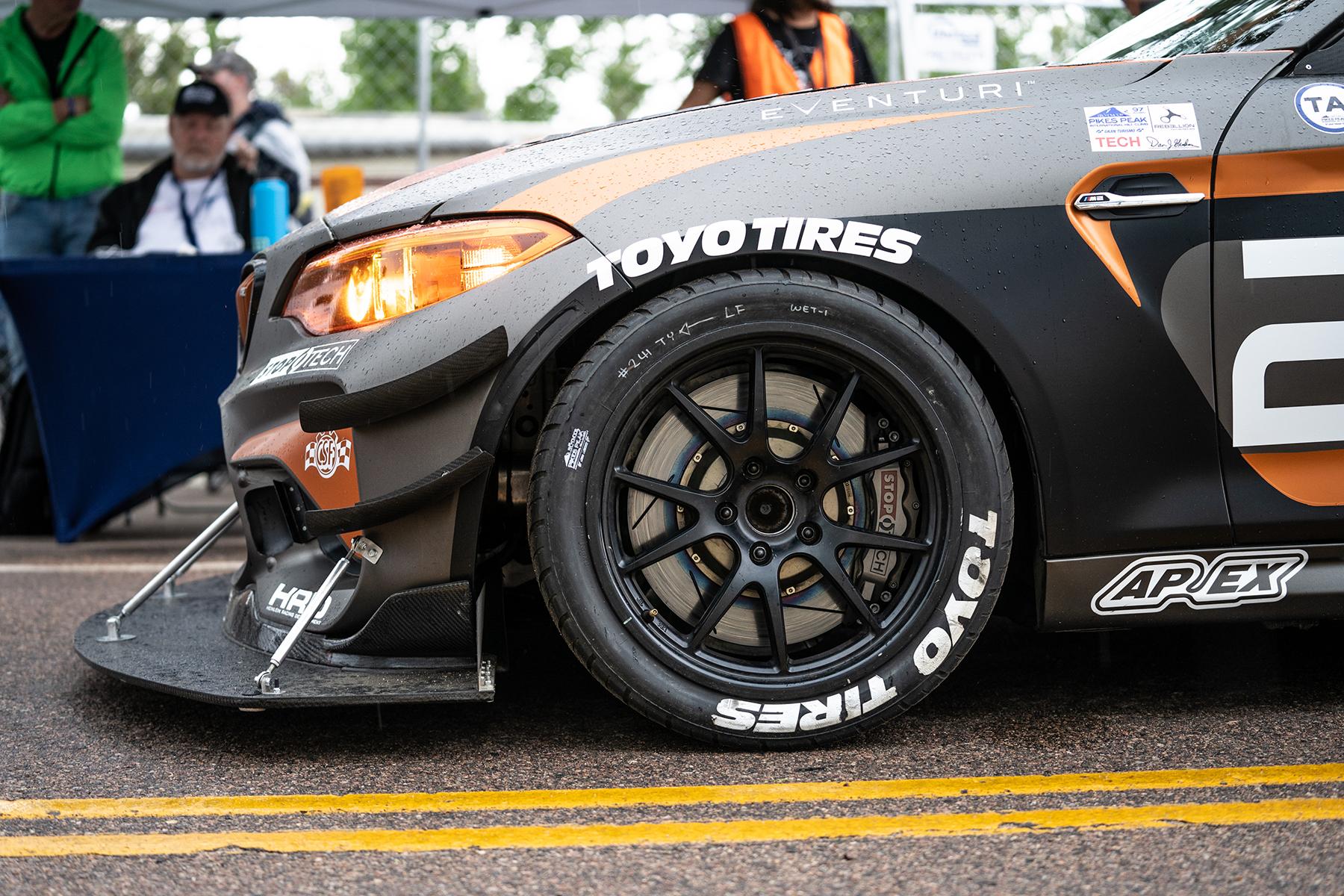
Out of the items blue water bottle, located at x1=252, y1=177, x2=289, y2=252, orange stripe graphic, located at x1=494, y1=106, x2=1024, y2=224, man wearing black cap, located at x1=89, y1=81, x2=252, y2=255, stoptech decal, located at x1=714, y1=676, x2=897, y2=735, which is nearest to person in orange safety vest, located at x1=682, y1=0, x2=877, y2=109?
blue water bottle, located at x1=252, y1=177, x2=289, y2=252

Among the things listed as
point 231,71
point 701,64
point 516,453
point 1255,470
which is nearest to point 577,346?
point 516,453

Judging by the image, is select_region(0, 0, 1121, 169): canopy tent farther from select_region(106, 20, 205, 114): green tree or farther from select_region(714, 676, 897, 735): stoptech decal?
select_region(106, 20, 205, 114): green tree

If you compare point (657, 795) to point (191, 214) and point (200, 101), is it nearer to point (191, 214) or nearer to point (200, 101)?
point (191, 214)

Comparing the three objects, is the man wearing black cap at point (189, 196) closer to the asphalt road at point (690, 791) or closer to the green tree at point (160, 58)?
the asphalt road at point (690, 791)

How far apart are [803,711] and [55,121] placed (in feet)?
16.6

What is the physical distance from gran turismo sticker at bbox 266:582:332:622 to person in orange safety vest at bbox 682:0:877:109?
237 cm

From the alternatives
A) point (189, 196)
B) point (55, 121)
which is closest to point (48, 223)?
point (55, 121)

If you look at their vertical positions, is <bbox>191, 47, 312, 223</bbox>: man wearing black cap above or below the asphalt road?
above

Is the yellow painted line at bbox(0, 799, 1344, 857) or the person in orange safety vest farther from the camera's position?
the person in orange safety vest

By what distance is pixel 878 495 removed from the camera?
233 cm

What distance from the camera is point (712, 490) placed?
7.48 ft

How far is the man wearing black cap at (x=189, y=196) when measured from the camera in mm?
5598

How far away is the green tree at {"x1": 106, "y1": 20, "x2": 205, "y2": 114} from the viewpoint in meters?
14.7

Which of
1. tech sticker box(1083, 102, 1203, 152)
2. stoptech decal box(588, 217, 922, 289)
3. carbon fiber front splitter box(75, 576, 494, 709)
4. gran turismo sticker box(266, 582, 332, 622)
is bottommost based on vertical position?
carbon fiber front splitter box(75, 576, 494, 709)
